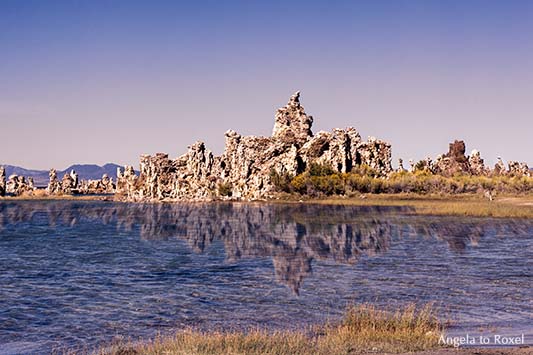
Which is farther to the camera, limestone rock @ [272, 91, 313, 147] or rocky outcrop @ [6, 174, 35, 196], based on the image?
rocky outcrop @ [6, 174, 35, 196]

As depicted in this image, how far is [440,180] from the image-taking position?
5094 inches

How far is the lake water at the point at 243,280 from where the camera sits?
20.8 metres

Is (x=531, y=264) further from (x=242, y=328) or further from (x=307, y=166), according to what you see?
(x=307, y=166)

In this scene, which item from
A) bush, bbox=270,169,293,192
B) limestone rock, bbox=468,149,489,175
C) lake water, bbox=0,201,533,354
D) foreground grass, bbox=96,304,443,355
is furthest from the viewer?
limestone rock, bbox=468,149,489,175

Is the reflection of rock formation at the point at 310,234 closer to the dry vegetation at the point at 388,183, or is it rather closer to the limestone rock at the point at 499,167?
the dry vegetation at the point at 388,183

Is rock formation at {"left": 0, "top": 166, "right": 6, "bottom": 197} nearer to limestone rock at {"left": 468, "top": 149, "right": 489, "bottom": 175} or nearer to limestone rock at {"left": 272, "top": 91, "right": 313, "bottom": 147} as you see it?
limestone rock at {"left": 272, "top": 91, "right": 313, "bottom": 147}

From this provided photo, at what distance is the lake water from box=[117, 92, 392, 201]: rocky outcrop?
91.9 m

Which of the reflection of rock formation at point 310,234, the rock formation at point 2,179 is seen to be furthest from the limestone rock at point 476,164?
the rock formation at point 2,179

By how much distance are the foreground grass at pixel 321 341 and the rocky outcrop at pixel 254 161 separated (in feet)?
401

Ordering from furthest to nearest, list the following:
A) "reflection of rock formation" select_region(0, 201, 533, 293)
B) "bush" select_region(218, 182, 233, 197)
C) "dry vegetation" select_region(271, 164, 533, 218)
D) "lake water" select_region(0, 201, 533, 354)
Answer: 1. "bush" select_region(218, 182, 233, 197)
2. "dry vegetation" select_region(271, 164, 533, 218)
3. "reflection of rock formation" select_region(0, 201, 533, 293)
4. "lake water" select_region(0, 201, 533, 354)

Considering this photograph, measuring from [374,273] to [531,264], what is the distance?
10205mm

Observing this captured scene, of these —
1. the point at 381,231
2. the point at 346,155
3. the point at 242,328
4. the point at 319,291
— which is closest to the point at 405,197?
the point at 346,155

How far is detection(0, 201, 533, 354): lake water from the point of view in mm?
20812

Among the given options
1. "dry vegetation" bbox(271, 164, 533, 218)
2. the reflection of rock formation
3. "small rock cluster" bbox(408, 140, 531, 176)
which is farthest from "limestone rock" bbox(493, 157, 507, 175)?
the reflection of rock formation
